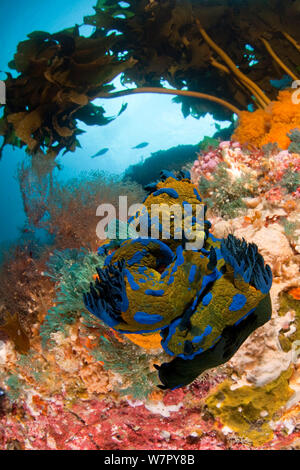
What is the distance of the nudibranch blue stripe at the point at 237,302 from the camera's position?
5.45ft

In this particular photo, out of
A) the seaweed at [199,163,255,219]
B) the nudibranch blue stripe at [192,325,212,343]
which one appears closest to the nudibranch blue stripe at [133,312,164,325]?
the nudibranch blue stripe at [192,325,212,343]

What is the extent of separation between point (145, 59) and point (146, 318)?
7830 mm

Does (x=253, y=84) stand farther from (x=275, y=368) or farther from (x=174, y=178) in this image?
(x=275, y=368)

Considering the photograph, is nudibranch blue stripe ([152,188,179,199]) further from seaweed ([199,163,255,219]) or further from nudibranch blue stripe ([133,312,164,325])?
seaweed ([199,163,255,219])

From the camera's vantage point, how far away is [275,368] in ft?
8.18

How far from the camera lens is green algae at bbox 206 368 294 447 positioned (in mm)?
2584

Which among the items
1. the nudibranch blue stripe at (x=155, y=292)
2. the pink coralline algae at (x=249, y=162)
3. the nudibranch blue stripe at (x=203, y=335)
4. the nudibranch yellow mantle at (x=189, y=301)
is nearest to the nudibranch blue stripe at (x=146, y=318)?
the nudibranch yellow mantle at (x=189, y=301)

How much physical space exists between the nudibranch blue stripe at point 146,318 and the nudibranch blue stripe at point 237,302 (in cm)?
45

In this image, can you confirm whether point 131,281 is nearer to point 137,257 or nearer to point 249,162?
point 137,257

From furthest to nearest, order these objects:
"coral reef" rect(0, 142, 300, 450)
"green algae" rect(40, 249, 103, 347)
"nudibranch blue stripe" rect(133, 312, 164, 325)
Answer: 1. "green algae" rect(40, 249, 103, 347)
2. "coral reef" rect(0, 142, 300, 450)
3. "nudibranch blue stripe" rect(133, 312, 164, 325)

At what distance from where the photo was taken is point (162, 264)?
2041mm

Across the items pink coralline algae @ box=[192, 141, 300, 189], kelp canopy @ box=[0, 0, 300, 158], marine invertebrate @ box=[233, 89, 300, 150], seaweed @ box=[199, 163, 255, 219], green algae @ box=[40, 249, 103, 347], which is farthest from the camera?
kelp canopy @ box=[0, 0, 300, 158]

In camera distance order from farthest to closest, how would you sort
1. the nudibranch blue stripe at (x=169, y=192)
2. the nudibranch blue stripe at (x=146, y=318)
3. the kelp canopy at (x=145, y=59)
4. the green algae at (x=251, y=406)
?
the kelp canopy at (x=145, y=59)
the green algae at (x=251, y=406)
the nudibranch blue stripe at (x=169, y=192)
the nudibranch blue stripe at (x=146, y=318)

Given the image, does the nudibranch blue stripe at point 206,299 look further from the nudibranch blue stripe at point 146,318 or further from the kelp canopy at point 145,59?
the kelp canopy at point 145,59
